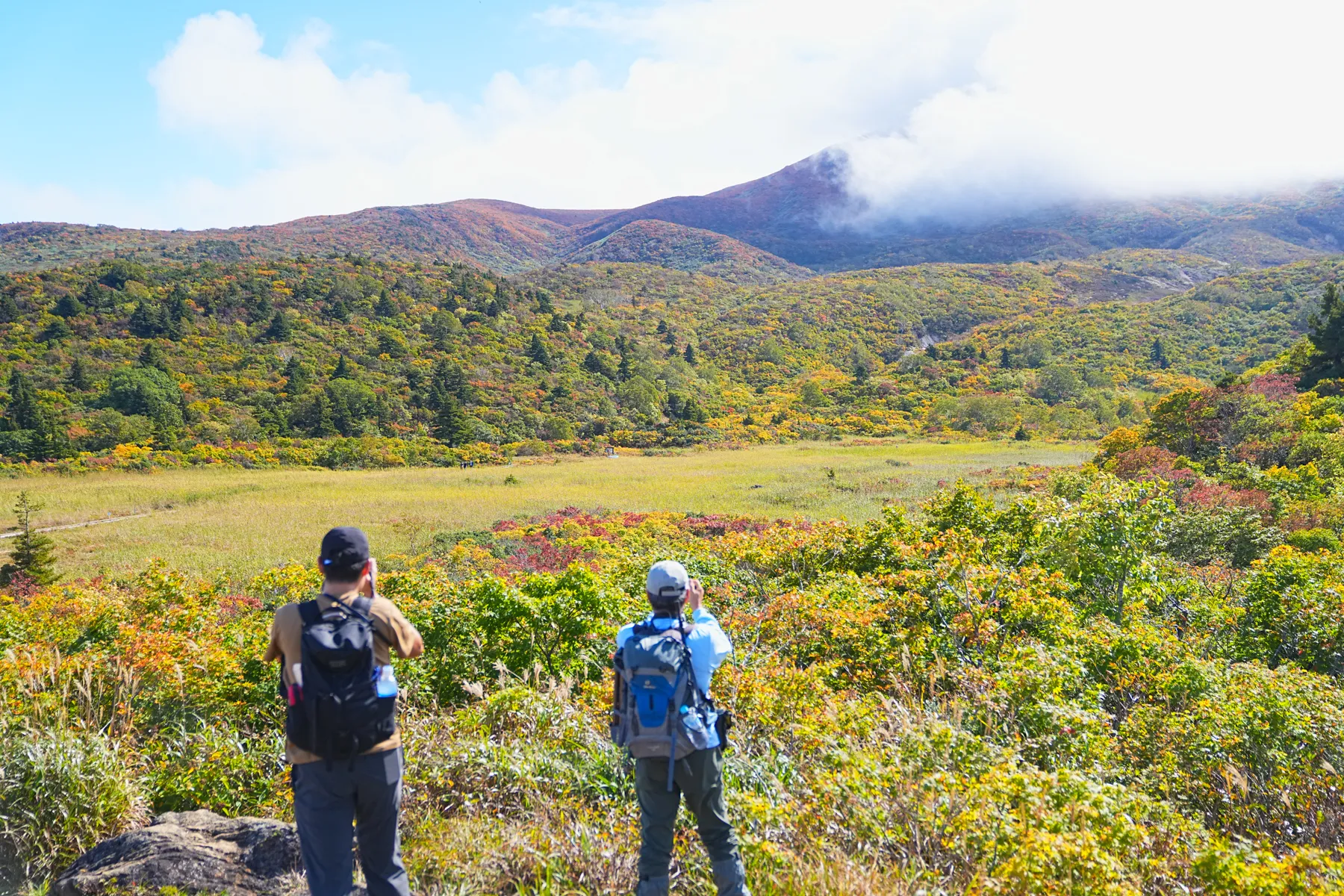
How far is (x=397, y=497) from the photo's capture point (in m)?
27.6

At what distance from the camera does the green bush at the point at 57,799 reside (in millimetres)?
3572

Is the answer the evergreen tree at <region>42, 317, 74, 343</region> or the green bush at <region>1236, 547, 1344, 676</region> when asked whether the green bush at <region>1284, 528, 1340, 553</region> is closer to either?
the green bush at <region>1236, 547, 1344, 676</region>

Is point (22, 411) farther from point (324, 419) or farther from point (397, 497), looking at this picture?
point (397, 497)

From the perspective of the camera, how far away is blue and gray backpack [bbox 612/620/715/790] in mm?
3051

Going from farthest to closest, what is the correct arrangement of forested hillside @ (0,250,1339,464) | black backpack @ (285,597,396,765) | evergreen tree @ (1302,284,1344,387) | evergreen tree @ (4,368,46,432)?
forested hillside @ (0,250,1339,464) → evergreen tree @ (4,368,46,432) → evergreen tree @ (1302,284,1344,387) → black backpack @ (285,597,396,765)

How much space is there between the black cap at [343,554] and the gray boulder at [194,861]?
5.34 feet

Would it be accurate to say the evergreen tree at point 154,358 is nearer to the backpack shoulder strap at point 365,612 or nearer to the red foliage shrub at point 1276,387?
the backpack shoulder strap at point 365,612

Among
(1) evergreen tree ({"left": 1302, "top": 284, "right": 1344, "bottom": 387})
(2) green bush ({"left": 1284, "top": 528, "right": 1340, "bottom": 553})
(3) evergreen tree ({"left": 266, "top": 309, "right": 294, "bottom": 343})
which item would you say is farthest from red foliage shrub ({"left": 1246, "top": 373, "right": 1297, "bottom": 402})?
(3) evergreen tree ({"left": 266, "top": 309, "right": 294, "bottom": 343})

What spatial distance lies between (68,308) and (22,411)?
70.1ft

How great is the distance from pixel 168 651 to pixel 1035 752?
248 inches

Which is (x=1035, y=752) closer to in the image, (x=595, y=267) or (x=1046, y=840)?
(x=1046, y=840)

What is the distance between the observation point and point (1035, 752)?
177 inches

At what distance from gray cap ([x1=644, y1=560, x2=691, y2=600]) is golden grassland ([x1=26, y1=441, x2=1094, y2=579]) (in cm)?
1476

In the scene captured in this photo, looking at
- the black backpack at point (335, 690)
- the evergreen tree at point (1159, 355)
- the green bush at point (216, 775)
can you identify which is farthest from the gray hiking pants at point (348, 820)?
the evergreen tree at point (1159, 355)
